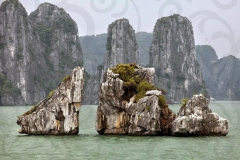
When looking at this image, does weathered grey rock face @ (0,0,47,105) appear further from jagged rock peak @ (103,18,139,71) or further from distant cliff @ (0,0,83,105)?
jagged rock peak @ (103,18,139,71)

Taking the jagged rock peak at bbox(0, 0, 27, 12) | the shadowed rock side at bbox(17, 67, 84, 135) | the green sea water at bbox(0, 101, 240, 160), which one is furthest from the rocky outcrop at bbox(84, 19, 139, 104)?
the green sea water at bbox(0, 101, 240, 160)

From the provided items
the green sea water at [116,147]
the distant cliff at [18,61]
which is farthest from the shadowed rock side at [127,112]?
the distant cliff at [18,61]

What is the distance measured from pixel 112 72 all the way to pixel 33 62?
139 metres

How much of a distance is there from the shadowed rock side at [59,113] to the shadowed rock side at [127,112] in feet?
8.15

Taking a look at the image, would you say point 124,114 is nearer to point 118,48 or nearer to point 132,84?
point 132,84

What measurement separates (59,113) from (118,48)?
142156mm

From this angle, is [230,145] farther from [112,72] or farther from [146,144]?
[112,72]

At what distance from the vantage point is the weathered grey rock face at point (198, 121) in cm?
4275

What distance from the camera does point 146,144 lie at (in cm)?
3847

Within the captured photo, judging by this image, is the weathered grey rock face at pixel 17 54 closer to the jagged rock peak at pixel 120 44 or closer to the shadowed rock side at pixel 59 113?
the jagged rock peak at pixel 120 44

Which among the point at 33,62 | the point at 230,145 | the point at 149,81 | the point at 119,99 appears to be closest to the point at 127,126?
the point at 119,99

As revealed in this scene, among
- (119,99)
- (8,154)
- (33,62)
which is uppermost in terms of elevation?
(33,62)

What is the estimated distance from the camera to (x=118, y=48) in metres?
186

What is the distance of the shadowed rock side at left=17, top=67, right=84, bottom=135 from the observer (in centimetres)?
4378
